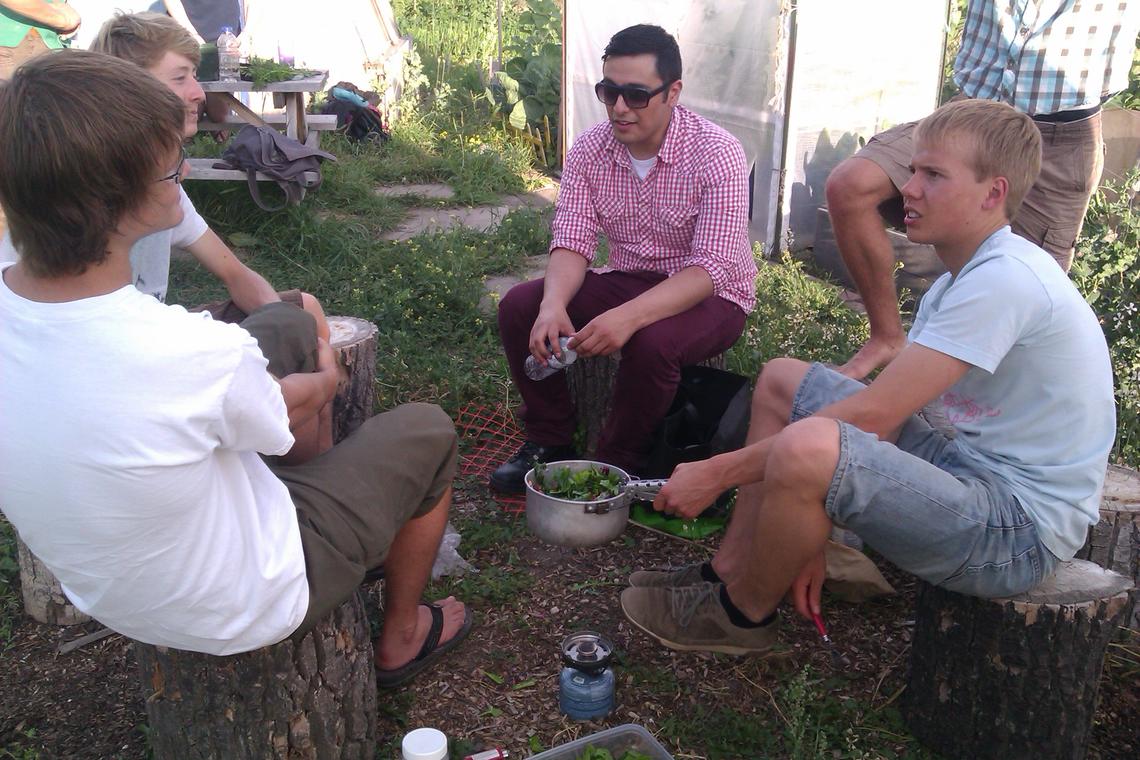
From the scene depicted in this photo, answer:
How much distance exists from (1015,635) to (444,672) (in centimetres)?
146

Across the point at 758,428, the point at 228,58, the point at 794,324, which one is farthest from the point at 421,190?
the point at 758,428

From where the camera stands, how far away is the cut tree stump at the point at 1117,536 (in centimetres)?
267

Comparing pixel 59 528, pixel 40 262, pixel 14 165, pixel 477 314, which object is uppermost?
pixel 14 165

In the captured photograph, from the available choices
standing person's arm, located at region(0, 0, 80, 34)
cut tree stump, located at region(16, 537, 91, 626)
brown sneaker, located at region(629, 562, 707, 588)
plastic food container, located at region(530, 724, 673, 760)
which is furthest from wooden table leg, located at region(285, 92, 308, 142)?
plastic food container, located at region(530, 724, 673, 760)

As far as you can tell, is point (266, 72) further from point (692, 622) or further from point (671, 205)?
point (692, 622)

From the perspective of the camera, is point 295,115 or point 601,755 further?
point 295,115

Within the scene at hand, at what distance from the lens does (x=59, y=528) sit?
172cm

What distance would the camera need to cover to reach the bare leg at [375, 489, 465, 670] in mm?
2488

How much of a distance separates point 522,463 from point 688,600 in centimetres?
115

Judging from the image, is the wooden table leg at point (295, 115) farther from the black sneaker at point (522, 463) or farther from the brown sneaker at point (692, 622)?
the brown sneaker at point (692, 622)

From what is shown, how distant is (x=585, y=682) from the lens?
2516mm

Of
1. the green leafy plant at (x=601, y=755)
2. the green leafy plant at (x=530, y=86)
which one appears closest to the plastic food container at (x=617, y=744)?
the green leafy plant at (x=601, y=755)

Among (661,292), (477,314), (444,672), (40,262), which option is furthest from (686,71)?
(40,262)

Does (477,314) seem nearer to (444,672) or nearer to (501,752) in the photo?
(444,672)
